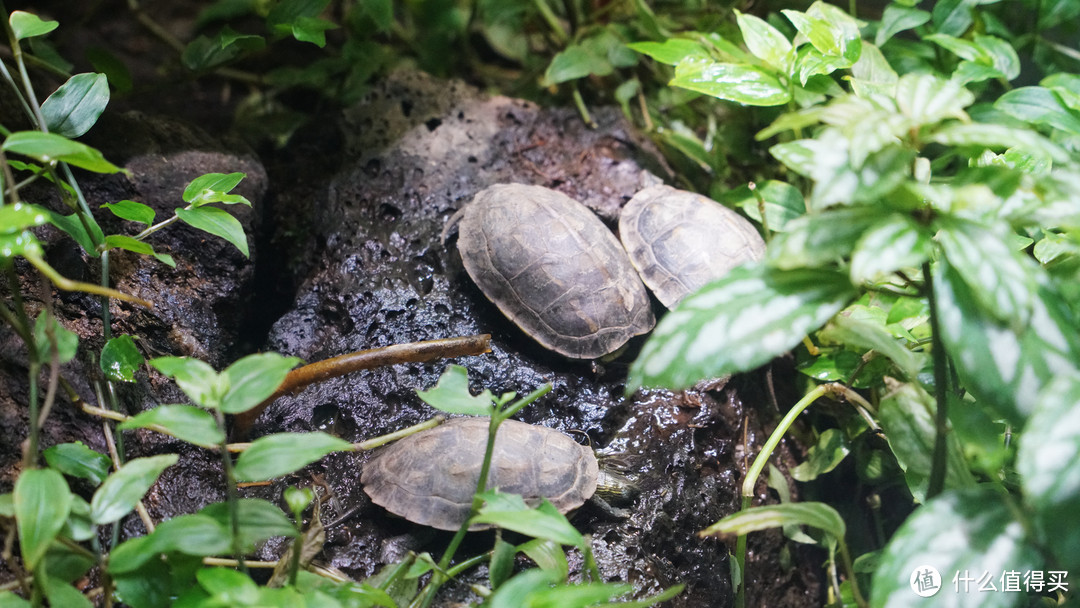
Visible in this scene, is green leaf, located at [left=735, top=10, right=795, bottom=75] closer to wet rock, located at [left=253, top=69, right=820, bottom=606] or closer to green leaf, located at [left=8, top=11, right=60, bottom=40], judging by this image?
wet rock, located at [left=253, top=69, right=820, bottom=606]

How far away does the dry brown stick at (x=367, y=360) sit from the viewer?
2.02 metres

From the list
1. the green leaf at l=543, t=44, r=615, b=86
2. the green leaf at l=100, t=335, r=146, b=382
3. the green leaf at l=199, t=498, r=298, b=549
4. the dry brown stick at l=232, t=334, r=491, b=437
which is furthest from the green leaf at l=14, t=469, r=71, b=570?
the green leaf at l=543, t=44, r=615, b=86

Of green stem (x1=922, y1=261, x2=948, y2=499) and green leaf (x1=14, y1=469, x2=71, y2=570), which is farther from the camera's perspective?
green stem (x1=922, y1=261, x2=948, y2=499)

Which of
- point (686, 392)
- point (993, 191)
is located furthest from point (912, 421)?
point (686, 392)

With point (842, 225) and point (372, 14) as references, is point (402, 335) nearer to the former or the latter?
point (372, 14)

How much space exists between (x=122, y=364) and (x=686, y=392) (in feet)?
5.76

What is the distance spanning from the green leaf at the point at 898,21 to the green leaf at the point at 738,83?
595 mm

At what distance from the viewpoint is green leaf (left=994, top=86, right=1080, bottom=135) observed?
1.97m

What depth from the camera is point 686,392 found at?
2332 mm

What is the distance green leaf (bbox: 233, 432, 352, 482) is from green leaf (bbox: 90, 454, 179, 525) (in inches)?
5.4

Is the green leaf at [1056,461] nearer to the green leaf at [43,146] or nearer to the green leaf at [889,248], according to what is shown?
the green leaf at [889,248]

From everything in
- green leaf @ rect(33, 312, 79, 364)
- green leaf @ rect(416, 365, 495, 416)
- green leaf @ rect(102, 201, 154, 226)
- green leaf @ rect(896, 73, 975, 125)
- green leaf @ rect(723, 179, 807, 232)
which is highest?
green leaf @ rect(896, 73, 975, 125)

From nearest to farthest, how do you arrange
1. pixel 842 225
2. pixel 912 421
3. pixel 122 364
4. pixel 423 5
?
1. pixel 842 225
2. pixel 912 421
3. pixel 122 364
4. pixel 423 5

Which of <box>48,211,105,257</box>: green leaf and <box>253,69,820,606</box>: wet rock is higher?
<box>48,211,105,257</box>: green leaf
